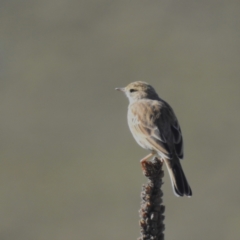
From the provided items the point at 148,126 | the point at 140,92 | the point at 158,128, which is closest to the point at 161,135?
the point at 158,128

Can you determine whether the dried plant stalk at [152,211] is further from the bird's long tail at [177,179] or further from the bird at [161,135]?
the bird at [161,135]

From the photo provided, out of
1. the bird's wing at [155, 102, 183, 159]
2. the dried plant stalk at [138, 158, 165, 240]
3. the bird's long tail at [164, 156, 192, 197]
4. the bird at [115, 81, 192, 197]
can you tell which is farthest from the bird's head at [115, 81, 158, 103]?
the dried plant stalk at [138, 158, 165, 240]

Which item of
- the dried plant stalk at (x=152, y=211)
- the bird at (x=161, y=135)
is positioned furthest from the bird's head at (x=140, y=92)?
the dried plant stalk at (x=152, y=211)

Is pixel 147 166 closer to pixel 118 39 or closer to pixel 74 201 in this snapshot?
pixel 74 201

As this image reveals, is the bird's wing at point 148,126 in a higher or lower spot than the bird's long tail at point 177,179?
higher

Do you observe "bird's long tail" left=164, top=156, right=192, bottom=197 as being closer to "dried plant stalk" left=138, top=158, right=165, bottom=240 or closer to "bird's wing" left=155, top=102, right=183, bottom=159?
"bird's wing" left=155, top=102, right=183, bottom=159

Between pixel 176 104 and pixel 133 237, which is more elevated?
pixel 176 104

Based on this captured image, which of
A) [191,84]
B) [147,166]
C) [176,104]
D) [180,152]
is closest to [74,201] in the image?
[176,104]

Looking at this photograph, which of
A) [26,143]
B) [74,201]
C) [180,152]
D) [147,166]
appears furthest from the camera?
[26,143]
